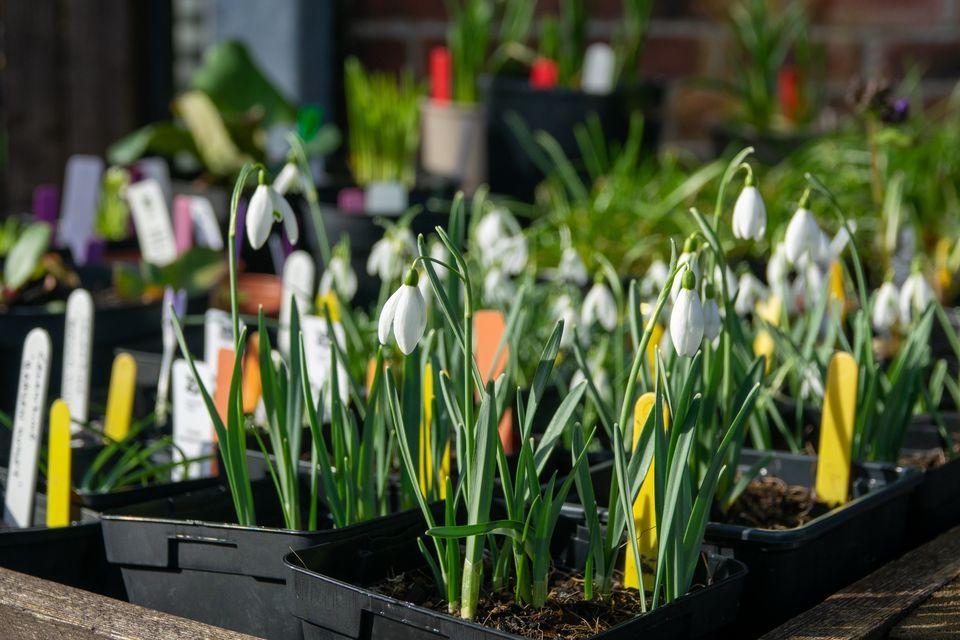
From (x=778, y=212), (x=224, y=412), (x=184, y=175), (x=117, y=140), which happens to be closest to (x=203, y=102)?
(x=184, y=175)

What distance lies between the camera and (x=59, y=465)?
3.45 ft

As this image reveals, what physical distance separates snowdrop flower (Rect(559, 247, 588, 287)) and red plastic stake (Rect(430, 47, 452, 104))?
0.99 metres

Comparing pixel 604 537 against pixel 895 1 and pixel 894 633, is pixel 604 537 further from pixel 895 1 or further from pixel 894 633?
pixel 895 1

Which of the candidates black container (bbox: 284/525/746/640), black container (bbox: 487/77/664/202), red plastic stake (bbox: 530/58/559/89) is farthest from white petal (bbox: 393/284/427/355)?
red plastic stake (bbox: 530/58/559/89)

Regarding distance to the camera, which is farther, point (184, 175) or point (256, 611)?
point (184, 175)

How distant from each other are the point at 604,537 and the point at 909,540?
0.30 meters

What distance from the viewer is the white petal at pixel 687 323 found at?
80 centimetres

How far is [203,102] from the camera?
7.76 feet

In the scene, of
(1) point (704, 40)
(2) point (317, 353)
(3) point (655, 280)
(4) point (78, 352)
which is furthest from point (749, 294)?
(1) point (704, 40)

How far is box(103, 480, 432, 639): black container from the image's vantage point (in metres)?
0.89

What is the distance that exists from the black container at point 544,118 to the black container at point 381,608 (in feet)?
5.09

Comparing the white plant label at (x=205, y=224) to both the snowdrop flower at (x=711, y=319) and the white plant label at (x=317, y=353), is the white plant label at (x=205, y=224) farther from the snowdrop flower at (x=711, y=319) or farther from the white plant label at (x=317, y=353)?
the snowdrop flower at (x=711, y=319)

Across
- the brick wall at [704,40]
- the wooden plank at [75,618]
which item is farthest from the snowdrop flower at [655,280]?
the brick wall at [704,40]

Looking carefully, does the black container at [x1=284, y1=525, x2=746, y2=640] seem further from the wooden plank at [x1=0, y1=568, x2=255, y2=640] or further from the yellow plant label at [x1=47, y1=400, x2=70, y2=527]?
the yellow plant label at [x1=47, y1=400, x2=70, y2=527]
